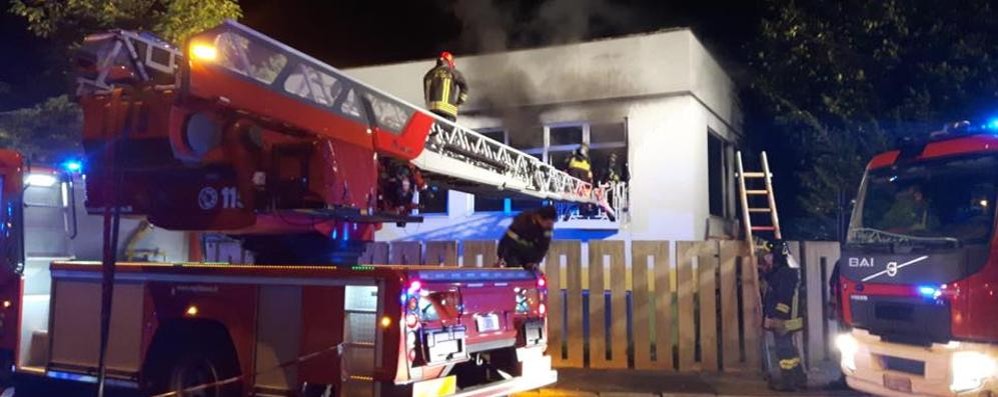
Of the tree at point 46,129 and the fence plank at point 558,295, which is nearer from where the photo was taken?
the fence plank at point 558,295

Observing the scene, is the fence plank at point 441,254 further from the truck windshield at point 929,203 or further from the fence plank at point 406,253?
the truck windshield at point 929,203

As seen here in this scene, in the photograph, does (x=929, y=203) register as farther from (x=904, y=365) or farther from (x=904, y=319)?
(x=904, y=365)

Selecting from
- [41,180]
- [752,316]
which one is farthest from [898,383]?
[41,180]

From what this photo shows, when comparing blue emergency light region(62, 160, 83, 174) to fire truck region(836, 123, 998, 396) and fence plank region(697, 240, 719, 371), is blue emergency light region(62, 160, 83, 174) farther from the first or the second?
fire truck region(836, 123, 998, 396)

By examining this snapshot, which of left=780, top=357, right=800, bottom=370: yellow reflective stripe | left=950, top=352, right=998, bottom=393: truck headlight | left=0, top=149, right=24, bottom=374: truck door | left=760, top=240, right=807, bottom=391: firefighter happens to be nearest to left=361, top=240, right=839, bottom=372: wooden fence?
left=760, top=240, right=807, bottom=391: firefighter

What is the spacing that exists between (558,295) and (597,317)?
1.72 feet

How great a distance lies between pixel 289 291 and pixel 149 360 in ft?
4.98

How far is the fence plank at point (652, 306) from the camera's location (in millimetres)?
8328

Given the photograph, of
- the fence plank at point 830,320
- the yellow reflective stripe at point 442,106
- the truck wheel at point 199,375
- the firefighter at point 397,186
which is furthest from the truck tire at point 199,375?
the fence plank at point 830,320

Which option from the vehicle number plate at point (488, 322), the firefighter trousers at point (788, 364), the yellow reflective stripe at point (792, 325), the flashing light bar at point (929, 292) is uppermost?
the flashing light bar at point (929, 292)

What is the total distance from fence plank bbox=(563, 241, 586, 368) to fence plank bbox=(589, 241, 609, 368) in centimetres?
12

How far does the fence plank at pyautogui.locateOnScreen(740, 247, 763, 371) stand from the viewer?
8.08 m

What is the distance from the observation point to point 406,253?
9516 mm

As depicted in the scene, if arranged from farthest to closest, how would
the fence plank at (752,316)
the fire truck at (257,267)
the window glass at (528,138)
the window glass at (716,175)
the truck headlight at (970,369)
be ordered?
the window glass at (716,175)
the window glass at (528,138)
the fence plank at (752,316)
the truck headlight at (970,369)
the fire truck at (257,267)
